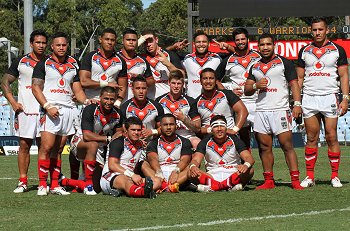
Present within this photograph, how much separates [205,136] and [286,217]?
12.3 ft

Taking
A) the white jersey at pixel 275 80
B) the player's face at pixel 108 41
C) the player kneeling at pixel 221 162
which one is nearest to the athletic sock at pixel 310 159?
the white jersey at pixel 275 80

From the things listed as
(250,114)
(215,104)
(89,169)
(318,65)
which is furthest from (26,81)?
(318,65)

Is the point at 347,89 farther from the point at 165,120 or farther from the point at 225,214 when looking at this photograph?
the point at 225,214

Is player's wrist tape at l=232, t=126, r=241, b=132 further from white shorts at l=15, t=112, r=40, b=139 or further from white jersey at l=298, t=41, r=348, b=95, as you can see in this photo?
white shorts at l=15, t=112, r=40, b=139

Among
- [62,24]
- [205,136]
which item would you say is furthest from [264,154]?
[62,24]

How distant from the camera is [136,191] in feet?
39.2

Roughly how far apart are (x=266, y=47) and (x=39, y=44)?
3102 millimetres

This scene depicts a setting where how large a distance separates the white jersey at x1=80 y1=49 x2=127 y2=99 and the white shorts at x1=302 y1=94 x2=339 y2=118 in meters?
2.61

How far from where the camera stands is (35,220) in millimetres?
9828

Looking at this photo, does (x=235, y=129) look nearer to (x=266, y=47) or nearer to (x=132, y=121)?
(x=266, y=47)

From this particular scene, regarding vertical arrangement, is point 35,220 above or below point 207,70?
below

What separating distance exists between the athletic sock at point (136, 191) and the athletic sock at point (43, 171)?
134 cm

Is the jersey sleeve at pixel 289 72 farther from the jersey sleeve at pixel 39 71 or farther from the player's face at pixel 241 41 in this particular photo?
the jersey sleeve at pixel 39 71

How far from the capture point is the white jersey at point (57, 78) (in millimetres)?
12703
